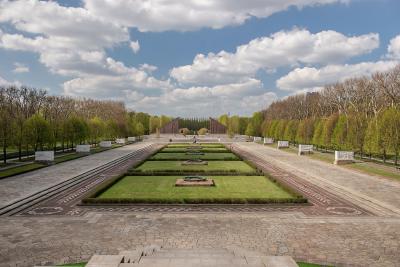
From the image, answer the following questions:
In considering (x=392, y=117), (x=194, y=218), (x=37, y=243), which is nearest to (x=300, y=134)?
(x=392, y=117)

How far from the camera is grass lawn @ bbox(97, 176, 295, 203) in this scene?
2352 cm

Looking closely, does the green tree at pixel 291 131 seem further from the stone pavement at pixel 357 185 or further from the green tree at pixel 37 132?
the green tree at pixel 37 132

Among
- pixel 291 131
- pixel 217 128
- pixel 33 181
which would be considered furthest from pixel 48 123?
pixel 217 128

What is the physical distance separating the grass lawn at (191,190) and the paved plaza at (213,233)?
331cm

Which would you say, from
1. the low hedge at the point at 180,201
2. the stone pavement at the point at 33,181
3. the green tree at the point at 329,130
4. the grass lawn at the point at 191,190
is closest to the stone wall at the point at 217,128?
the green tree at the point at 329,130

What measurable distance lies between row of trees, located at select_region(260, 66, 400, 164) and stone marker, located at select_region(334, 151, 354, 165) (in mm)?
3132

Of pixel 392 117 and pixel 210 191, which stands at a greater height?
pixel 392 117

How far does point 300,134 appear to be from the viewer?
246 ft

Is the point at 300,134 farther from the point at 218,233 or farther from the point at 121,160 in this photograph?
the point at 218,233

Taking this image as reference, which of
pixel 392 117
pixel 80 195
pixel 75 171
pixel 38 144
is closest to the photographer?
pixel 80 195

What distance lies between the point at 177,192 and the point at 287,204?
25.7 ft

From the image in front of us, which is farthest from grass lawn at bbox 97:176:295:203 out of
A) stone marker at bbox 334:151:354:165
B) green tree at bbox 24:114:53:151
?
green tree at bbox 24:114:53:151

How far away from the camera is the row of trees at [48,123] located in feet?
148

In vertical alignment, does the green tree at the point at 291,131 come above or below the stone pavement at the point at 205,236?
above
